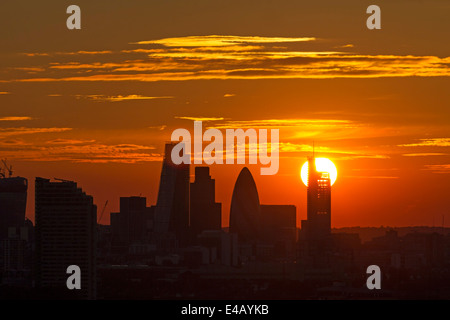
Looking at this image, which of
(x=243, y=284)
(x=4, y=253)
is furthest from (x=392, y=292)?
(x=4, y=253)

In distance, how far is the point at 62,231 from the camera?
527 feet

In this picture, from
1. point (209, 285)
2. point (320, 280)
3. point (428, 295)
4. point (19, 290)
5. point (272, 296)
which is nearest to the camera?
point (19, 290)

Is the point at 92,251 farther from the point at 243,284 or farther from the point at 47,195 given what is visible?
the point at 243,284

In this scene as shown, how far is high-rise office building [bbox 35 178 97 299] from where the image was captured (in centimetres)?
15912

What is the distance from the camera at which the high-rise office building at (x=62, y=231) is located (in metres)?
159

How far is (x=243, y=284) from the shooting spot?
182000mm

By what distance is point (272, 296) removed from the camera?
16138 cm

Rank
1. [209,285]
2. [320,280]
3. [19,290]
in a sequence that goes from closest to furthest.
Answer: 1. [19,290]
2. [209,285]
3. [320,280]
